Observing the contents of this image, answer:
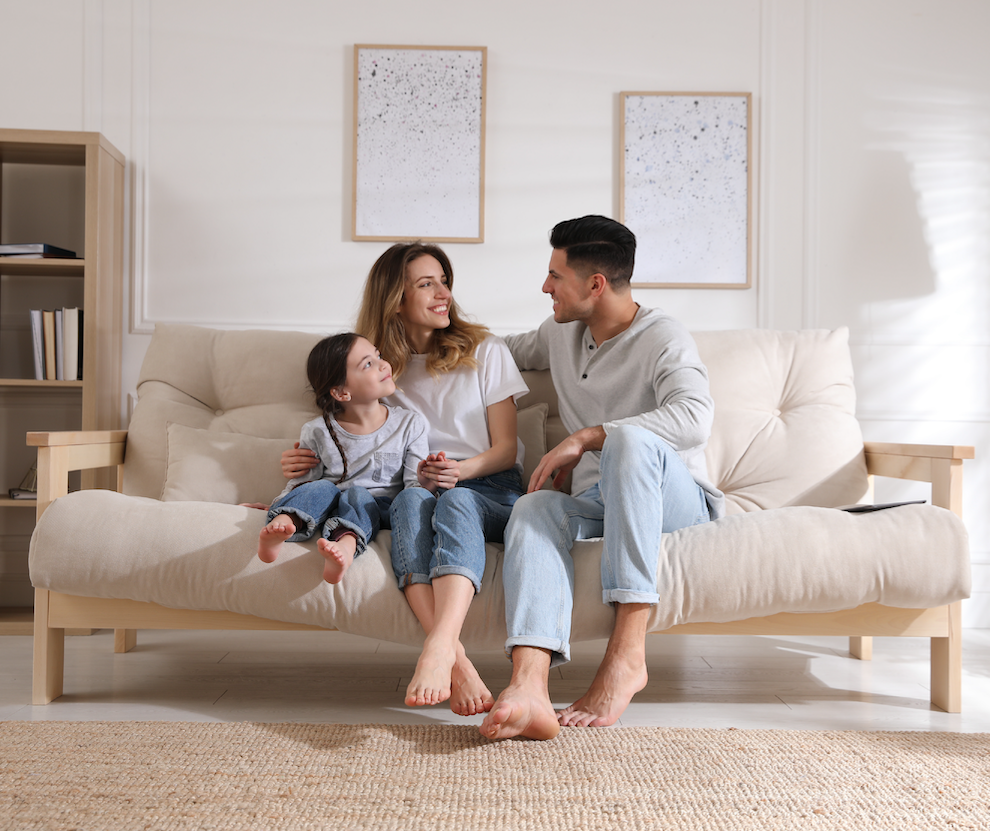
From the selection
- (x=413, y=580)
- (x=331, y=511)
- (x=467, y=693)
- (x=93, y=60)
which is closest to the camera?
(x=467, y=693)

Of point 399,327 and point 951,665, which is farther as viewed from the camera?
point 399,327

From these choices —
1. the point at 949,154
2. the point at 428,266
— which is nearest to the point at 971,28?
the point at 949,154

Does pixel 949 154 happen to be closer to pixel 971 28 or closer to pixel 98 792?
pixel 971 28

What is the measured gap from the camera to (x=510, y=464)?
1.86 meters

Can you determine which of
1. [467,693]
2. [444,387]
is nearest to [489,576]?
[467,693]

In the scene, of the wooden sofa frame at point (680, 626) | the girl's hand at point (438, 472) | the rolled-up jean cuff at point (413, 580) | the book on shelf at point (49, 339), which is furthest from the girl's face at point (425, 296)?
the book on shelf at point (49, 339)

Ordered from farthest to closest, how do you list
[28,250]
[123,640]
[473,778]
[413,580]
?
1. [28,250]
2. [123,640]
3. [413,580]
4. [473,778]

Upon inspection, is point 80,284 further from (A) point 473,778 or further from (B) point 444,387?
(A) point 473,778

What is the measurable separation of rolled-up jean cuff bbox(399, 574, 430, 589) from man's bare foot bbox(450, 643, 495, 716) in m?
0.16

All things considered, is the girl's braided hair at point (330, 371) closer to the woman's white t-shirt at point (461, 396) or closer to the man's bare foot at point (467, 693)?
the woman's white t-shirt at point (461, 396)

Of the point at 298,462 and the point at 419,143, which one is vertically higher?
the point at 419,143

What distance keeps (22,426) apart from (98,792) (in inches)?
72.4

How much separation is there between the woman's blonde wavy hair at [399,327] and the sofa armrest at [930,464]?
1.04m

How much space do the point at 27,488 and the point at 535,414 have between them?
165cm
